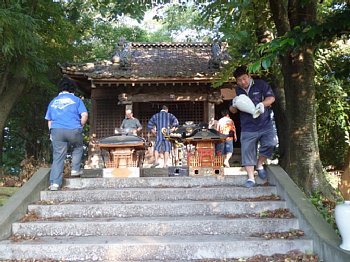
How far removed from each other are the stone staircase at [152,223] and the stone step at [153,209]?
0.04 ft

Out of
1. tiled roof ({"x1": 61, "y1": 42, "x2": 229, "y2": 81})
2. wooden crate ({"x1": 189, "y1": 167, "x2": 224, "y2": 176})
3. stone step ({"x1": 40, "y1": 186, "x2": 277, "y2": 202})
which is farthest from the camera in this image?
tiled roof ({"x1": 61, "y1": 42, "x2": 229, "y2": 81})

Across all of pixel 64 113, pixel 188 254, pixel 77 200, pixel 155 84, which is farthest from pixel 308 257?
pixel 155 84

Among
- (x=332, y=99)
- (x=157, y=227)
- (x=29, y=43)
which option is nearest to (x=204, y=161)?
(x=157, y=227)

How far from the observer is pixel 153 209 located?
4797mm

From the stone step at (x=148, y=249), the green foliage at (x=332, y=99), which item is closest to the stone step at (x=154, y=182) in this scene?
the stone step at (x=148, y=249)

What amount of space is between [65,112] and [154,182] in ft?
5.64

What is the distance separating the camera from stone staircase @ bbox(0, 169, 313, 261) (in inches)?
153

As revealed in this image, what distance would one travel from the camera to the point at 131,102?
40.6 feet

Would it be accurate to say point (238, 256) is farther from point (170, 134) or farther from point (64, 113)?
point (170, 134)

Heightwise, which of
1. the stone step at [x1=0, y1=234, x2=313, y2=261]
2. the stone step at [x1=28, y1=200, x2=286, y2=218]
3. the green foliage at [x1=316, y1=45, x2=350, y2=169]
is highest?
the green foliage at [x1=316, y1=45, x2=350, y2=169]

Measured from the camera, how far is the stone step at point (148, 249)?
387cm

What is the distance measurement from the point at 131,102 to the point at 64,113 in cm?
677

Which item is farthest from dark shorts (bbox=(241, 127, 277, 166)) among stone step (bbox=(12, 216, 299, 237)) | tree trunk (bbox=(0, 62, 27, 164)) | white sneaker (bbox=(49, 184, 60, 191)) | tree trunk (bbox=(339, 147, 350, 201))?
tree trunk (bbox=(0, 62, 27, 164))

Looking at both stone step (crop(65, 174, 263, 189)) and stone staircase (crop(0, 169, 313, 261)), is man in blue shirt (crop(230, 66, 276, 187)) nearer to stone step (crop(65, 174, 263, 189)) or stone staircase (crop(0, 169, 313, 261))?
stone step (crop(65, 174, 263, 189))
